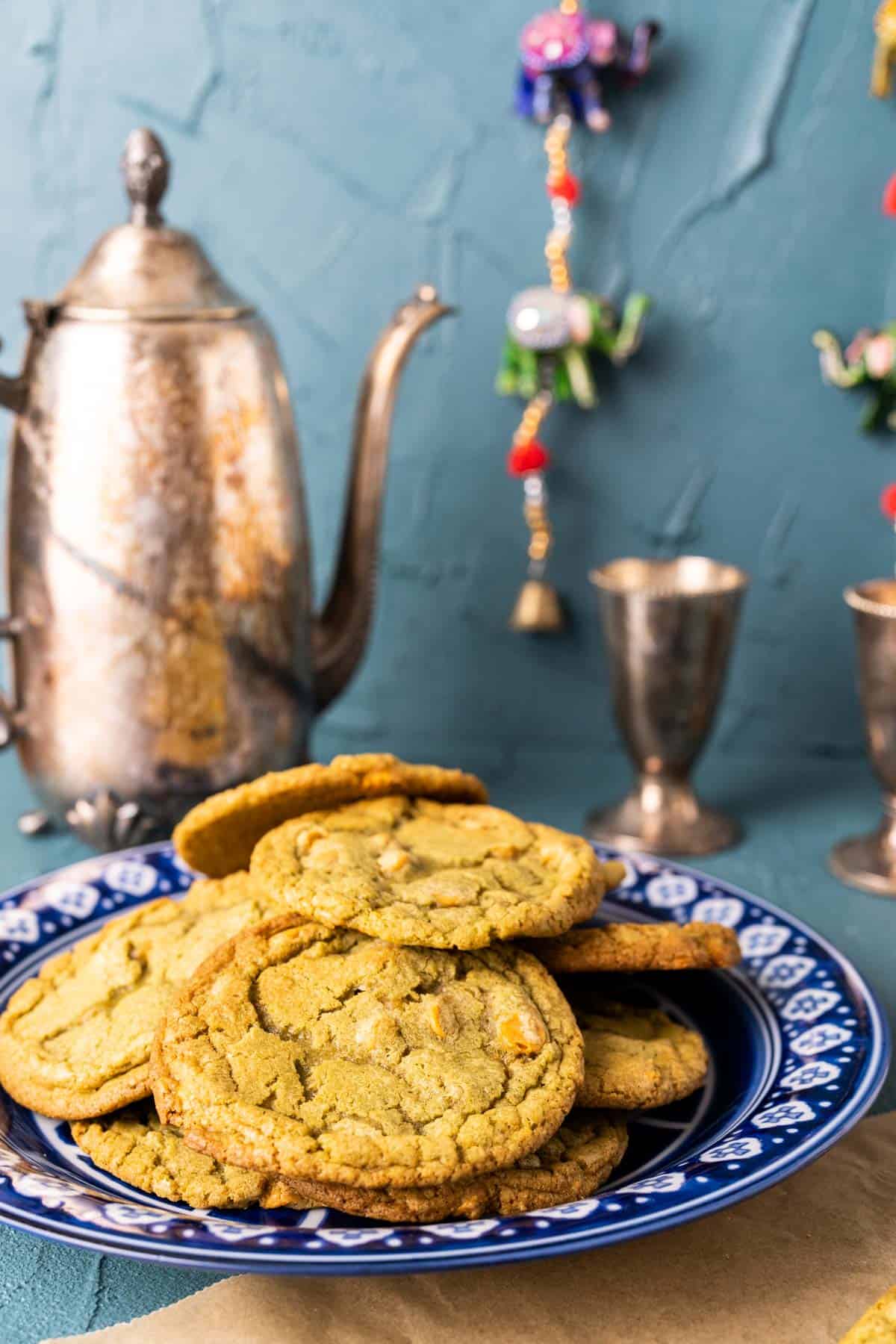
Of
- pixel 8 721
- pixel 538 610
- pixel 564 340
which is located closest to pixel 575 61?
pixel 564 340

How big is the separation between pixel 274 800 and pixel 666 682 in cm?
42

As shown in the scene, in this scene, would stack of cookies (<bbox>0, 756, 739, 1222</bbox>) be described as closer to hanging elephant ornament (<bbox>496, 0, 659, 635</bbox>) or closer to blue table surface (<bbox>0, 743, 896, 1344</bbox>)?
blue table surface (<bbox>0, 743, 896, 1344</bbox>)

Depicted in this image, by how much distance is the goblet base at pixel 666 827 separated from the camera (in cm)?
110

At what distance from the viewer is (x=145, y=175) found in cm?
96

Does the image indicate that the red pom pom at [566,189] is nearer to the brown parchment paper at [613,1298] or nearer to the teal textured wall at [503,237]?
the teal textured wall at [503,237]

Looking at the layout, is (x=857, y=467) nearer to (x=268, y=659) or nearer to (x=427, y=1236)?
(x=268, y=659)

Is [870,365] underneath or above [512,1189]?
above

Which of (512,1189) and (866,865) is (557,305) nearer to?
(866,865)

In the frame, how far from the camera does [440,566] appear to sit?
1276mm

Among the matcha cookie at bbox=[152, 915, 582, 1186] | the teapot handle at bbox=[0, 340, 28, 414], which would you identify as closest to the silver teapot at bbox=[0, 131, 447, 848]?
the teapot handle at bbox=[0, 340, 28, 414]

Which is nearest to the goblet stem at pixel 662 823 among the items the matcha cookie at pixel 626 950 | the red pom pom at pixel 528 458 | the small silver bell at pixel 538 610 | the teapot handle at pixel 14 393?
the small silver bell at pixel 538 610

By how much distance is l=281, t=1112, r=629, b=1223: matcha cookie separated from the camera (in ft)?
1.86

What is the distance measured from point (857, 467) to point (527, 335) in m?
0.31

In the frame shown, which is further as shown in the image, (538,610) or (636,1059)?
(538,610)
